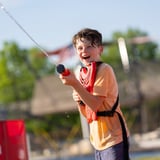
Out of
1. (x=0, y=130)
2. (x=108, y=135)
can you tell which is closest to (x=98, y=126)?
(x=108, y=135)

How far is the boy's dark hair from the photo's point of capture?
11.7 ft

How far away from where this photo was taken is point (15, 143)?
5.57 metres

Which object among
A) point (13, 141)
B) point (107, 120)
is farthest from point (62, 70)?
point (13, 141)

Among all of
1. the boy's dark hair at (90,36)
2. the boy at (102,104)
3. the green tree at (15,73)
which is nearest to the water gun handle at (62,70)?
the boy at (102,104)

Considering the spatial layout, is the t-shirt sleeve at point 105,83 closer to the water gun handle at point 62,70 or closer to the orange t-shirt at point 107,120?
the orange t-shirt at point 107,120

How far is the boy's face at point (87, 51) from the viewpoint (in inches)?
140

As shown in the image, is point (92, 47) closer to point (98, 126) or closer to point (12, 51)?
point (98, 126)

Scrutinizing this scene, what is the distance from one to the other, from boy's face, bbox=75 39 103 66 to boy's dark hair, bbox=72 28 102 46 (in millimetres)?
18

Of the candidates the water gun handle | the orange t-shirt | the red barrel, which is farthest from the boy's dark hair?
the red barrel

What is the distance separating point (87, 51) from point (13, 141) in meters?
2.18

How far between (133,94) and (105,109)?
3662 centimetres

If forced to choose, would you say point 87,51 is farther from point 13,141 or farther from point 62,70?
point 13,141

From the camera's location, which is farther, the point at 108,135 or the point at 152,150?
the point at 152,150

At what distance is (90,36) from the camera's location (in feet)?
11.7
